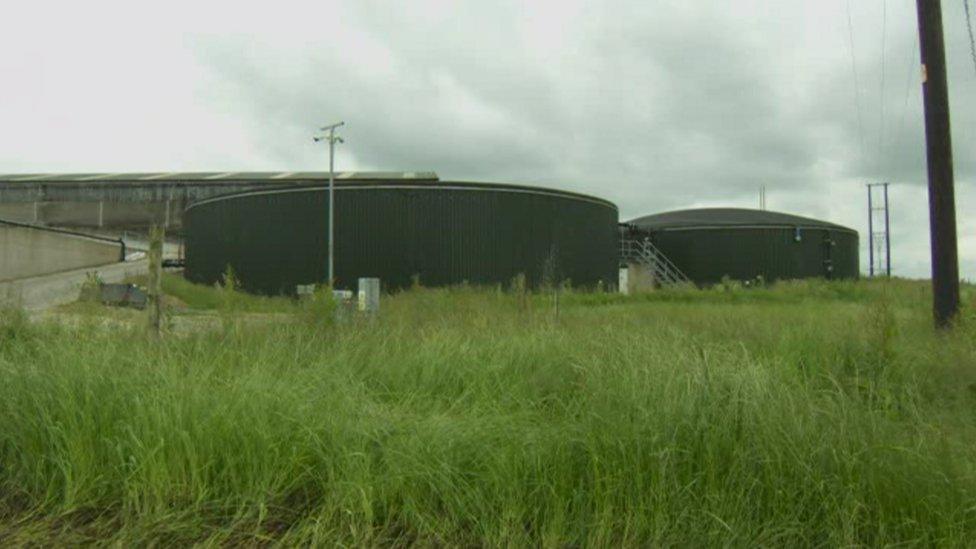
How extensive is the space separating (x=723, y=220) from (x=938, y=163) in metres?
51.3

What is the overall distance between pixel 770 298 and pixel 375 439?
2944cm

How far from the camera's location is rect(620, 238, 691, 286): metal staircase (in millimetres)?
54844

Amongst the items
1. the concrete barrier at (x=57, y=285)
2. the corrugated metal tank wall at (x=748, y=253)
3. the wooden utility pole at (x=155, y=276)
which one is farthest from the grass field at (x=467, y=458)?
the corrugated metal tank wall at (x=748, y=253)

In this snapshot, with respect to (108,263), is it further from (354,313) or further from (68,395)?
(68,395)

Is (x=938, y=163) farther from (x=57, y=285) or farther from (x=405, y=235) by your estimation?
(x=57, y=285)

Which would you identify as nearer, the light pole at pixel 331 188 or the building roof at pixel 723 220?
the light pole at pixel 331 188

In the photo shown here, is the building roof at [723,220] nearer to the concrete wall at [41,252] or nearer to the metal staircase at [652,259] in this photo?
the metal staircase at [652,259]

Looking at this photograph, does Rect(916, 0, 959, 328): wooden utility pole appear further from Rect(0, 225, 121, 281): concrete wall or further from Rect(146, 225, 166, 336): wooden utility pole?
Rect(0, 225, 121, 281): concrete wall

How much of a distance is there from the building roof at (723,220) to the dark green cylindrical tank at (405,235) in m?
20.3

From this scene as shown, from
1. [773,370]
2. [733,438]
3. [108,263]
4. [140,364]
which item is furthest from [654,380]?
[108,263]

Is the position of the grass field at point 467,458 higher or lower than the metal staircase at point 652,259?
lower

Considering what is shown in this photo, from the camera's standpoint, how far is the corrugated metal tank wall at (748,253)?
183 feet

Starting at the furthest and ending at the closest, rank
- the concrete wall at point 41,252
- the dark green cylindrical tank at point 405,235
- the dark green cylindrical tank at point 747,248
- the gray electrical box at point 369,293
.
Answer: the dark green cylindrical tank at point 747,248, the dark green cylindrical tank at point 405,235, the concrete wall at point 41,252, the gray electrical box at point 369,293

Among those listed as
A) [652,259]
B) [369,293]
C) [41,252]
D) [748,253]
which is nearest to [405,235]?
[41,252]
